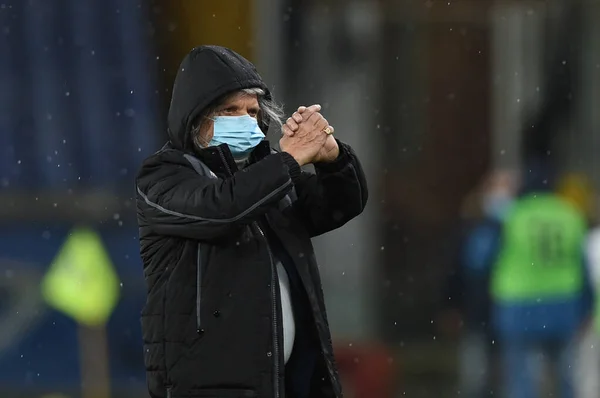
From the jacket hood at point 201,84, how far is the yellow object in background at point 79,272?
4.64 metres

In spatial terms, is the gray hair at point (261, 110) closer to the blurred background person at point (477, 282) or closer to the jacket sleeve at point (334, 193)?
the jacket sleeve at point (334, 193)

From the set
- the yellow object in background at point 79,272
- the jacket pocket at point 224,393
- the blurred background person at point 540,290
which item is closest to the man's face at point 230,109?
the jacket pocket at point 224,393

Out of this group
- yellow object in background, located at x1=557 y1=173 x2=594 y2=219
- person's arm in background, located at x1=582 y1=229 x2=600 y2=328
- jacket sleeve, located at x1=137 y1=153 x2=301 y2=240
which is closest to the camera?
jacket sleeve, located at x1=137 y1=153 x2=301 y2=240

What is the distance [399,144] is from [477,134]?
1.98 feet

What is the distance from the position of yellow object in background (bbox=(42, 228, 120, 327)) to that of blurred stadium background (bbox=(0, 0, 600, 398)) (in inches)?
0.5

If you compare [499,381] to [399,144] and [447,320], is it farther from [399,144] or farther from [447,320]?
[399,144]

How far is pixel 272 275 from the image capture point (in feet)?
11.7

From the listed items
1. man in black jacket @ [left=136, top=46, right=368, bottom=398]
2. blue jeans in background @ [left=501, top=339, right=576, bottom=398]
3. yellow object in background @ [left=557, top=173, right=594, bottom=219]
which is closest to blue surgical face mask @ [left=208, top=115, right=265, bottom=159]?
man in black jacket @ [left=136, top=46, right=368, bottom=398]

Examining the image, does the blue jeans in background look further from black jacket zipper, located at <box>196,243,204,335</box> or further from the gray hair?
black jacket zipper, located at <box>196,243,204,335</box>

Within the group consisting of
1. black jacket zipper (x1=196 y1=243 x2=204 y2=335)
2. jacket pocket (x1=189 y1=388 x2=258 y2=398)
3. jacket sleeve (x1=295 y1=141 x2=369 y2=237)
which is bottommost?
jacket pocket (x1=189 y1=388 x2=258 y2=398)

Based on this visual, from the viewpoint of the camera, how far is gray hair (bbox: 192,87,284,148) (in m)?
3.68

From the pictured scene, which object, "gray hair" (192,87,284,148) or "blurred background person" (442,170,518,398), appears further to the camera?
"blurred background person" (442,170,518,398)

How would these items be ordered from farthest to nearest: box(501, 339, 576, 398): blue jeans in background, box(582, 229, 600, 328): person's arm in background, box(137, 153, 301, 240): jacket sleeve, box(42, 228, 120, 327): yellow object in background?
box(501, 339, 576, 398): blue jeans in background, box(582, 229, 600, 328): person's arm in background, box(42, 228, 120, 327): yellow object in background, box(137, 153, 301, 240): jacket sleeve

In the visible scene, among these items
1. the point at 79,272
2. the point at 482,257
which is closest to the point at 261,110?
the point at 79,272
